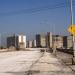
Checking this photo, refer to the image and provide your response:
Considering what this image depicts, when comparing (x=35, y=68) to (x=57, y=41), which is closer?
(x=35, y=68)

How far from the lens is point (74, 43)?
29484mm

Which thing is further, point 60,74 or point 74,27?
point 74,27

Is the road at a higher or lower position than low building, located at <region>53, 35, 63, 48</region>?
lower

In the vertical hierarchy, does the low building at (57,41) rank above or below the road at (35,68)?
above

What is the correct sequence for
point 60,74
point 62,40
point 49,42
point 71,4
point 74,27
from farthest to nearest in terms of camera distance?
point 62,40 < point 49,42 < point 71,4 < point 74,27 < point 60,74

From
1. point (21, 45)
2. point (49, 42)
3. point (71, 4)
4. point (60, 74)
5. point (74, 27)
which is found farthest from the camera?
point (21, 45)

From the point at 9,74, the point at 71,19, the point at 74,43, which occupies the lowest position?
the point at 9,74

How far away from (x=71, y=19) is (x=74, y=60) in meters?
4.18

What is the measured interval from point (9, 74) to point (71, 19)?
1257cm

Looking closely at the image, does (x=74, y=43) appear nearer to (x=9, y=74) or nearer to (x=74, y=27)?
(x=74, y=27)

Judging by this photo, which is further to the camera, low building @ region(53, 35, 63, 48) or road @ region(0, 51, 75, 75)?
low building @ region(53, 35, 63, 48)

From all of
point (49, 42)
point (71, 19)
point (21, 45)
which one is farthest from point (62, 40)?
point (71, 19)

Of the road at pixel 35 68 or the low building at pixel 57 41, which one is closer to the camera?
the road at pixel 35 68

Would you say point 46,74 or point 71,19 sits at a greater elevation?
point 71,19
